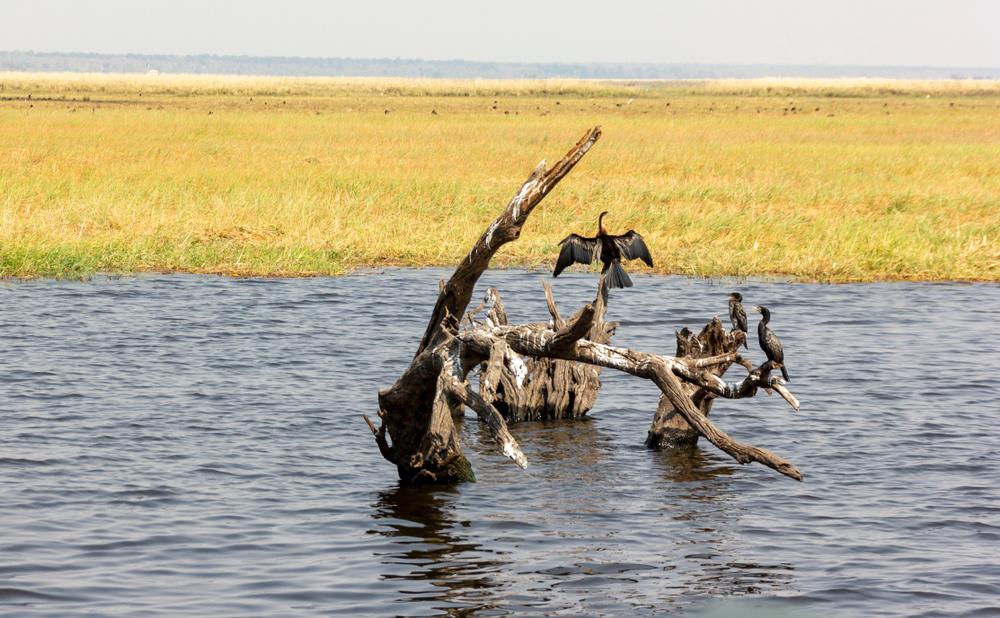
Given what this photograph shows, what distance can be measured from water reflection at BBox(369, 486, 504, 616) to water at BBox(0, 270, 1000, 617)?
21mm

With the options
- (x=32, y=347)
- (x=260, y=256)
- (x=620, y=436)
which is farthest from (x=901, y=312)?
(x=32, y=347)

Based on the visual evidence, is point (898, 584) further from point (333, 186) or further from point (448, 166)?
point (448, 166)

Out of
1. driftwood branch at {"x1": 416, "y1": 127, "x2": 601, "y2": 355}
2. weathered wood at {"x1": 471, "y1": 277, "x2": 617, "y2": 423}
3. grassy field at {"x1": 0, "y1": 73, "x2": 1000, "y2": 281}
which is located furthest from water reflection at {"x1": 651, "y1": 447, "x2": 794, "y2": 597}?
grassy field at {"x1": 0, "y1": 73, "x2": 1000, "y2": 281}

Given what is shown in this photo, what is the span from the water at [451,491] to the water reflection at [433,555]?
0.02 meters

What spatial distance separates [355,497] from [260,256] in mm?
11376

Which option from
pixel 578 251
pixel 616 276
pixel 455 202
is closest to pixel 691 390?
pixel 616 276

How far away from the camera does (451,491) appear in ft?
32.1

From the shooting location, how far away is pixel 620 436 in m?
11.7

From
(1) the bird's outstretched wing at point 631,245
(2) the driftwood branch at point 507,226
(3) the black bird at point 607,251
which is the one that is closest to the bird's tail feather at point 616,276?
(3) the black bird at point 607,251

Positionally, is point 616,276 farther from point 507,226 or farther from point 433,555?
point 433,555

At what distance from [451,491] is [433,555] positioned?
1.36 meters

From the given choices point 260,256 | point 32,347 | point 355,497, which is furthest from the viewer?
point 260,256

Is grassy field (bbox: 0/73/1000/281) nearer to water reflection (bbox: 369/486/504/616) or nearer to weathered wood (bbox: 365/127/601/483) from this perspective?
weathered wood (bbox: 365/127/601/483)

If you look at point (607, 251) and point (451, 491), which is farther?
point (607, 251)
